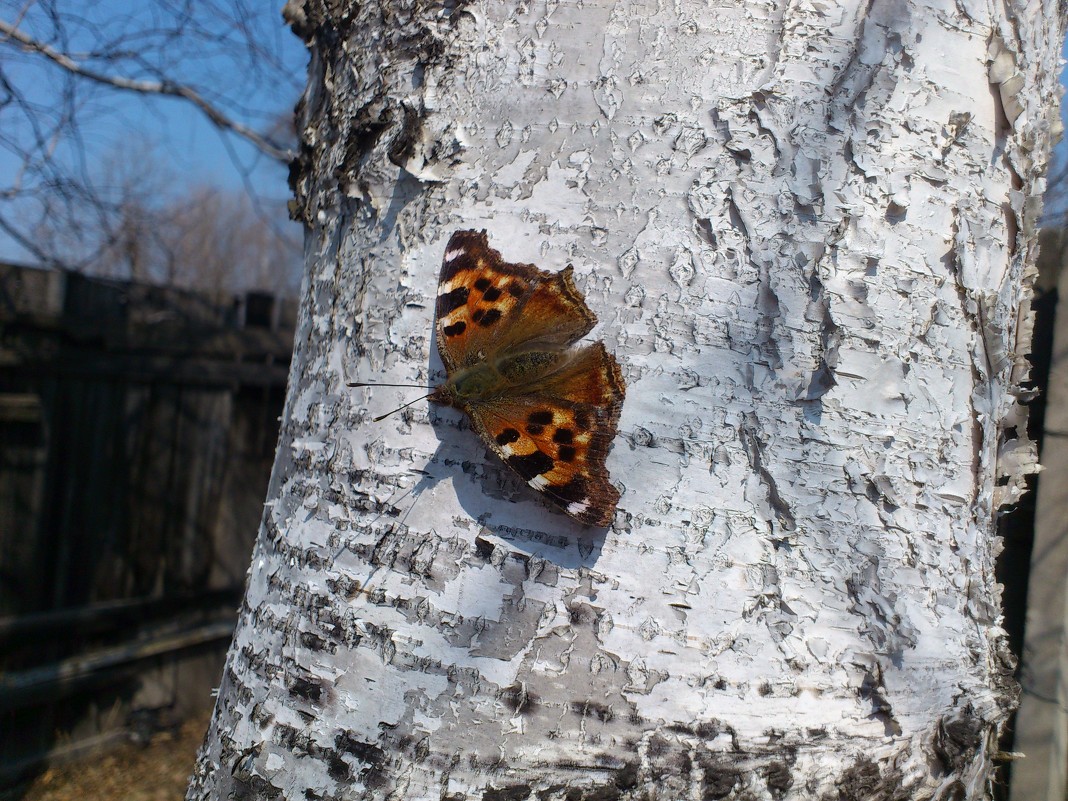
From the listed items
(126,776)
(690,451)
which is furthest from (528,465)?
(126,776)

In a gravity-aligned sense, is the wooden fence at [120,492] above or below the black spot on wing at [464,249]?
below

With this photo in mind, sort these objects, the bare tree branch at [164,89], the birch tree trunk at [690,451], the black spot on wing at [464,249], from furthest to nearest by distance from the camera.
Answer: the bare tree branch at [164,89], the black spot on wing at [464,249], the birch tree trunk at [690,451]

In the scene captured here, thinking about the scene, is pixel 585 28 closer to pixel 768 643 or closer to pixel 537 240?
pixel 537 240

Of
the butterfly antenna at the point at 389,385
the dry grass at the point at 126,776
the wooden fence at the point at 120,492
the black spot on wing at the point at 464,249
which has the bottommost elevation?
the dry grass at the point at 126,776

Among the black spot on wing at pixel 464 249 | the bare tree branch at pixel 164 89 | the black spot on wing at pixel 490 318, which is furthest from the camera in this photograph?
the bare tree branch at pixel 164 89

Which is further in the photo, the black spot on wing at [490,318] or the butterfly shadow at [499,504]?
the black spot on wing at [490,318]

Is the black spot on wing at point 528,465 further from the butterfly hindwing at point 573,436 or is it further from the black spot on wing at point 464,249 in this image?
the black spot on wing at point 464,249

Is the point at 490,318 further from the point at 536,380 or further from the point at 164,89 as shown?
the point at 164,89

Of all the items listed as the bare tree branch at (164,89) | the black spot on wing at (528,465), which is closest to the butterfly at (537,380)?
the black spot on wing at (528,465)
